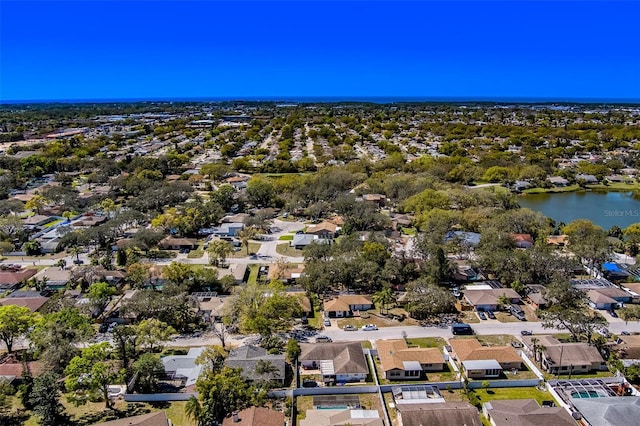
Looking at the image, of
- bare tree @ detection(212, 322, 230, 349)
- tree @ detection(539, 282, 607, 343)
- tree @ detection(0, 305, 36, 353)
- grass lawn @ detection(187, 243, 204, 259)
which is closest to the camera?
tree @ detection(0, 305, 36, 353)

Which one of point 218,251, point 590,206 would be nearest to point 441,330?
point 218,251

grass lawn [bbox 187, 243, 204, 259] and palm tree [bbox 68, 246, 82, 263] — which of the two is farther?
grass lawn [bbox 187, 243, 204, 259]

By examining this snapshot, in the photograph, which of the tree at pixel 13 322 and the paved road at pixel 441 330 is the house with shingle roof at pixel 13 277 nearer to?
the tree at pixel 13 322

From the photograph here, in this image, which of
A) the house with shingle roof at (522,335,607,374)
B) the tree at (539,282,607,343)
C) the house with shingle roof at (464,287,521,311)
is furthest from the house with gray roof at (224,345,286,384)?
the tree at (539,282,607,343)

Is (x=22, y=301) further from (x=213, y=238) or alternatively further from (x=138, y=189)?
(x=138, y=189)

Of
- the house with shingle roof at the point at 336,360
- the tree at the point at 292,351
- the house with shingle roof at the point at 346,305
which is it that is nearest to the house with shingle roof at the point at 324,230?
the house with shingle roof at the point at 346,305

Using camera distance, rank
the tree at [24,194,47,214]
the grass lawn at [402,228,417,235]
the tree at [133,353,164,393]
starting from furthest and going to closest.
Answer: the tree at [24,194,47,214], the grass lawn at [402,228,417,235], the tree at [133,353,164,393]

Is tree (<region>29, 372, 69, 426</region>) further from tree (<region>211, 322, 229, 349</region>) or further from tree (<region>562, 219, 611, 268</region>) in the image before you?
tree (<region>562, 219, 611, 268</region>)

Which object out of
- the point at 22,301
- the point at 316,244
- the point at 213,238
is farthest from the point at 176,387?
the point at 213,238
